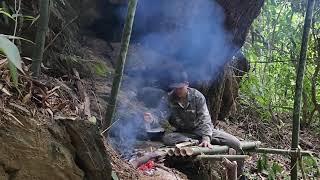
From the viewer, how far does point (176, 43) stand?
25.3ft

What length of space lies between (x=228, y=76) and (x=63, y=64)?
4.47 metres

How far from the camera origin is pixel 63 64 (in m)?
5.45

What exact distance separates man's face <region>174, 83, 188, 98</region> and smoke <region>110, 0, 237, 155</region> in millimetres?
1107

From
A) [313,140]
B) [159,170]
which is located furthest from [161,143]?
[313,140]

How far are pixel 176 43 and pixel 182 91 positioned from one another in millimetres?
1797

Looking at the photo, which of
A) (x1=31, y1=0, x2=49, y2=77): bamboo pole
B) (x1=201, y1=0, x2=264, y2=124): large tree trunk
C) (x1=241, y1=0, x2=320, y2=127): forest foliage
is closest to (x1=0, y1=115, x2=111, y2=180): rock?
(x1=31, y1=0, x2=49, y2=77): bamboo pole

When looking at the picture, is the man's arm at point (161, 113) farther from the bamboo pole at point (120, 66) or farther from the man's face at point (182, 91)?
the bamboo pole at point (120, 66)

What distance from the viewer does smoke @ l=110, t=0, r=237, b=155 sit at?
7285mm

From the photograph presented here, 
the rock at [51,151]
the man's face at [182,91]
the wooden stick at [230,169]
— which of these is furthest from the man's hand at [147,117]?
the rock at [51,151]

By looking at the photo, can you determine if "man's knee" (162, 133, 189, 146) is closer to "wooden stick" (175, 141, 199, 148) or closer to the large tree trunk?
"wooden stick" (175, 141, 199, 148)

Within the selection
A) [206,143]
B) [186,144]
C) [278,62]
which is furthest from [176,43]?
[278,62]

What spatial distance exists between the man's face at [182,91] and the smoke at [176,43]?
1.11 metres

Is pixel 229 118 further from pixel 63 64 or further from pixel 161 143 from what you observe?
pixel 63 64

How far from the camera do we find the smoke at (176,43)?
7.29m
